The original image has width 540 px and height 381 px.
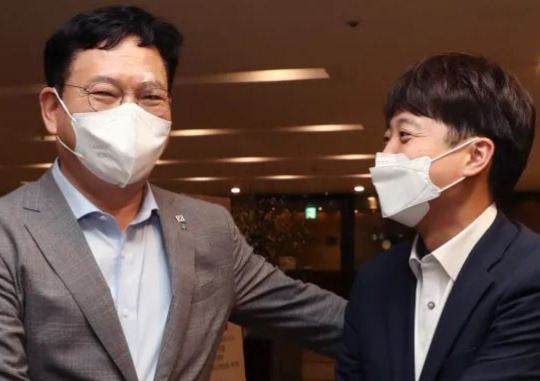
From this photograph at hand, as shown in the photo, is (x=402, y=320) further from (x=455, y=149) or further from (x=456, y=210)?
(x=455, y=149)

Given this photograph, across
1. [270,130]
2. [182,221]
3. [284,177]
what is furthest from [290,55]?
[284,177]

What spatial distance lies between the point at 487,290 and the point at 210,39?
13.8 ft

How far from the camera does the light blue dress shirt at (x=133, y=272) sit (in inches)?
59.7

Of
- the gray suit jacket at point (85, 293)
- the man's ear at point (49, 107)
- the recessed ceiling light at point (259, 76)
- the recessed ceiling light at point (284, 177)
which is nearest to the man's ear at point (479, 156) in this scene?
the gray suit jacket at point (85, 293)

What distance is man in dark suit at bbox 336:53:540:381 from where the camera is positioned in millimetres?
1451

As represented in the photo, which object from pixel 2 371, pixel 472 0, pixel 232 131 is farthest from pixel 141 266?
pixel 232 131

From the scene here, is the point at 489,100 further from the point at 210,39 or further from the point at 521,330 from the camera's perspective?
the point at 210,39

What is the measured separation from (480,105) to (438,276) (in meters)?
0.35

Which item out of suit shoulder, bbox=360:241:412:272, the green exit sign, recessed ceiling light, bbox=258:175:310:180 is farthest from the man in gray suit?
the green exit sign

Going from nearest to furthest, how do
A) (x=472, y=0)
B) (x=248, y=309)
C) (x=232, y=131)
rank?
(x=248, y=309) → (x=472, y=0) → (x=232, y=131)

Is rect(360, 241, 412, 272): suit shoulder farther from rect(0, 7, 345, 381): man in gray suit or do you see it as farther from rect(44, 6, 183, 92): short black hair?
rect(44, 6, 183, 92): short black hair

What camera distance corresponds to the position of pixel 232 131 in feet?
29.0

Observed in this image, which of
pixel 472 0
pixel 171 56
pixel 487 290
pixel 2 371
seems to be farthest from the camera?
pixel 472 0

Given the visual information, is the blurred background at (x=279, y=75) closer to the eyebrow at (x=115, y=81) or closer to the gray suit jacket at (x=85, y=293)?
the gray suit jacket at (x=85, y=293)
